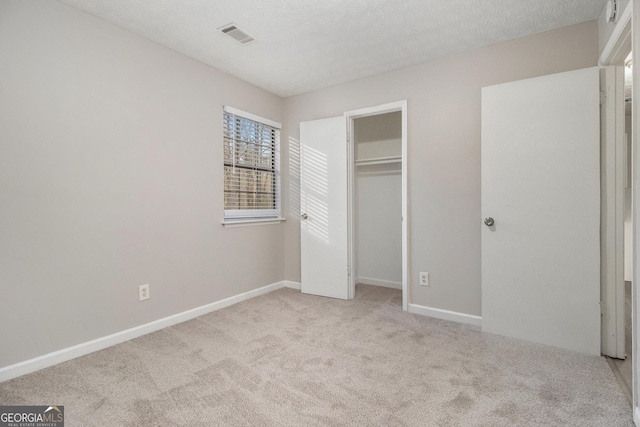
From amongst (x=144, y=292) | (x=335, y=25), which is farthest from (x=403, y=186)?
(x=144, y=292)

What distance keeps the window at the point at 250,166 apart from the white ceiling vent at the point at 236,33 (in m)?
0.82

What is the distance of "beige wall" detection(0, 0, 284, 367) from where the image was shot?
6.29 feet

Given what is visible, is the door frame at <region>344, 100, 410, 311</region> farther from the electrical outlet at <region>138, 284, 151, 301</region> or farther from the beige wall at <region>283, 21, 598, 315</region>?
the electrical outlet at <region>138, 284, 151, 301</region>

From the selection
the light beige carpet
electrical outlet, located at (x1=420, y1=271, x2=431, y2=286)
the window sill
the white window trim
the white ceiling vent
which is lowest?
the light beige carpet

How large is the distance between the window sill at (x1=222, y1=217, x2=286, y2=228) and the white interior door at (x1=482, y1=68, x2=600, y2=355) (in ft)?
7.72

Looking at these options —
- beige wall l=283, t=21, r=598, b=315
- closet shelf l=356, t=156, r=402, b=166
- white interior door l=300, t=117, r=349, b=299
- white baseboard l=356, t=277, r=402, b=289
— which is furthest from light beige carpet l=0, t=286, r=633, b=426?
closet shelf l=356, t=156, r=402, b=166

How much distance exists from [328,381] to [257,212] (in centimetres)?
226

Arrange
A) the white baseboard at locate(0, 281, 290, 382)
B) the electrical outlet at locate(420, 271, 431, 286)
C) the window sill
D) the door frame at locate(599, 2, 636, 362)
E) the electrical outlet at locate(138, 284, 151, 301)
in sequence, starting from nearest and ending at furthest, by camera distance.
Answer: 1. the white baseboard at locate(0, 281, 290, 382)
2. the door frame at locate(599, 2, 636, 362)
3. the electrical outlet at locate(138, 284, 151, 301)
4. the electrical outlet at locate(420, 271, 431, 286)
5. the window sill

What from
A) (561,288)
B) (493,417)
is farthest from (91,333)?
(561,288)

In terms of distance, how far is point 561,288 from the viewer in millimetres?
2279

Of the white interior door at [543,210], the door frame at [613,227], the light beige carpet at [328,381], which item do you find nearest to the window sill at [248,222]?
the light beige carpet at [328,381]

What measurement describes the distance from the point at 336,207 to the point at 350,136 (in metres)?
0.83

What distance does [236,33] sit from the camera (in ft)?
8.11

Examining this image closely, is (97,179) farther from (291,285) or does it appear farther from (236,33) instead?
(291,285)
